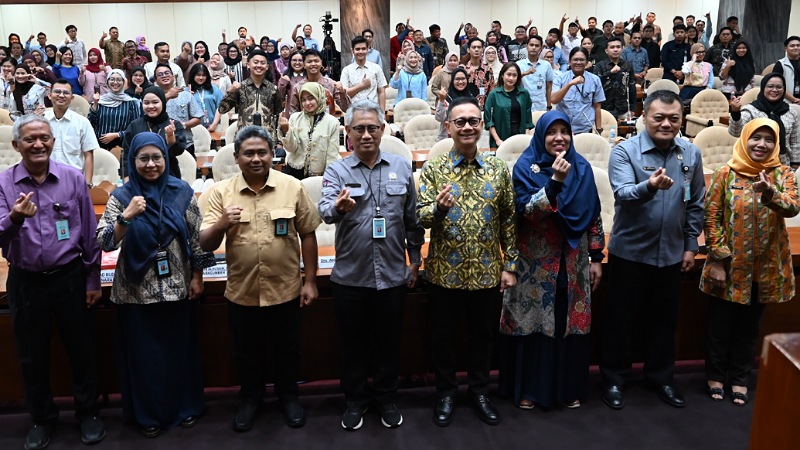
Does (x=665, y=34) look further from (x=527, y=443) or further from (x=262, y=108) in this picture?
(x=527, y=443)

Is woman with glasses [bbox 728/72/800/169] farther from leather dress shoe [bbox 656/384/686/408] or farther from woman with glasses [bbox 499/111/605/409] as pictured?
woman with glasses [bbox 499/111/605/409]

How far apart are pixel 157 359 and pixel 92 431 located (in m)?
0.47

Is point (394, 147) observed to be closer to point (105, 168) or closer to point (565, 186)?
point (105, 168)

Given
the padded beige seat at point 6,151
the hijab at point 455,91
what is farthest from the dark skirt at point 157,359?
the hijab at point 455,91

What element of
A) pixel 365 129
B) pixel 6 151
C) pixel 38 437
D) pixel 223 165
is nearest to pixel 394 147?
pixel 223 165

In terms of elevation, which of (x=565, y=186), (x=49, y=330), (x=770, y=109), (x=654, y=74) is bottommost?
(x=49, y=330)

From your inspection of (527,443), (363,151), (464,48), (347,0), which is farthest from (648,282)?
(464,48)

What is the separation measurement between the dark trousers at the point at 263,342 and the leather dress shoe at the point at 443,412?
2.33ft

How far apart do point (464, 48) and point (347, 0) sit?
9.65 feet

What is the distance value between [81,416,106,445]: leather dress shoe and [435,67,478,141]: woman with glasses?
4.48m

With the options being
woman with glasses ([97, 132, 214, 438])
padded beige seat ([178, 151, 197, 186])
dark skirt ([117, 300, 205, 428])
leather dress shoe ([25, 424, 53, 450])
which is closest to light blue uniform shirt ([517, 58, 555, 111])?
padded beige seat ([178, 151, 197, 186])

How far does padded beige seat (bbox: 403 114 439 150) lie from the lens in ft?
23.0

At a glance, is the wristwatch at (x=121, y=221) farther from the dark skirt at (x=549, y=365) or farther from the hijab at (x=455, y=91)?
the hijab at (x=455, y=91)

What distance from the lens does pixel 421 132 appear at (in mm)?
7074
